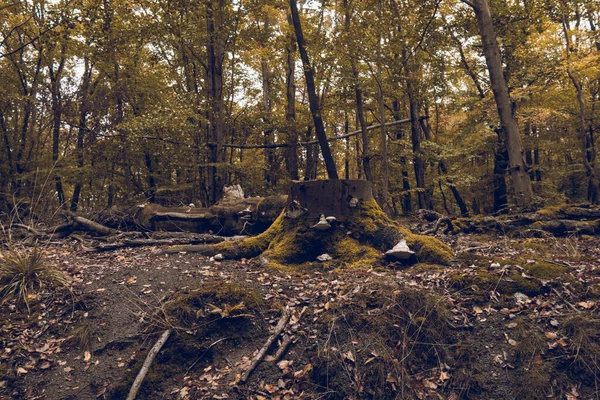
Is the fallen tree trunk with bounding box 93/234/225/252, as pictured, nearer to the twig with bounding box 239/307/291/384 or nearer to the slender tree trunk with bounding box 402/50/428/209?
the twig with bounding box 239/307/291/384

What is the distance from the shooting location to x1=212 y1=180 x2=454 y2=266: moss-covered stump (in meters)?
5.65

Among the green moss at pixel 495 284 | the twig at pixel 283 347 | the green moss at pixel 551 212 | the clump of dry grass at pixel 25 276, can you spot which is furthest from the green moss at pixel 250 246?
the green moss at pixel 551 212

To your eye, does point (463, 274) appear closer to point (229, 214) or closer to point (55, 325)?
point (55, 325)

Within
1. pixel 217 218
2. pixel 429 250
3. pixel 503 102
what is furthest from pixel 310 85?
pixel 429 250

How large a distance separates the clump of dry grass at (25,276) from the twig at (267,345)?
3051mm

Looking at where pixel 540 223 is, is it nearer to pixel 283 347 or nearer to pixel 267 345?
pixel 283 347

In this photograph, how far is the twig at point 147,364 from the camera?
10.4 feet

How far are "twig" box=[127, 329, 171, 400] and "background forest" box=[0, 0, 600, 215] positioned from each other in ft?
26.7

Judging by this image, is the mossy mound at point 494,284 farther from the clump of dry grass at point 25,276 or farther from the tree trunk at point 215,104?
the tree trunk at point 215,104

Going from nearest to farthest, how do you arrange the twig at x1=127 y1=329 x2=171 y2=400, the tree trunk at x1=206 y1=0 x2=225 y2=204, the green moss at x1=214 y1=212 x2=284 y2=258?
the twig at x1=127 y1=329 x2=171 y2=400 < the green moss at x1=214 y1=212 x2=284 y2=258 < the tree trunk at x1=206 y1=0 x2=225 y2=204

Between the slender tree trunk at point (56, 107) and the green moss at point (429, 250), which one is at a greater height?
the slender tree trunk at point (56, 107)

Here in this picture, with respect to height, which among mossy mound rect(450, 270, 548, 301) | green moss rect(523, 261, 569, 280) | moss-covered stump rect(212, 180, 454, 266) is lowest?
mossy mound rect(450, 270, 548, 301)

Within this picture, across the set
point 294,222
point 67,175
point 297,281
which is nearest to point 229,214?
point 294,222

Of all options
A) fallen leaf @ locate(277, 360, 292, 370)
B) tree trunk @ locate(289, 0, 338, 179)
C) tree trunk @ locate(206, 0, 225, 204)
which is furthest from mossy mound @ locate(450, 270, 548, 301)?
tree trunk @ locate(206, 0, 225, 204)
